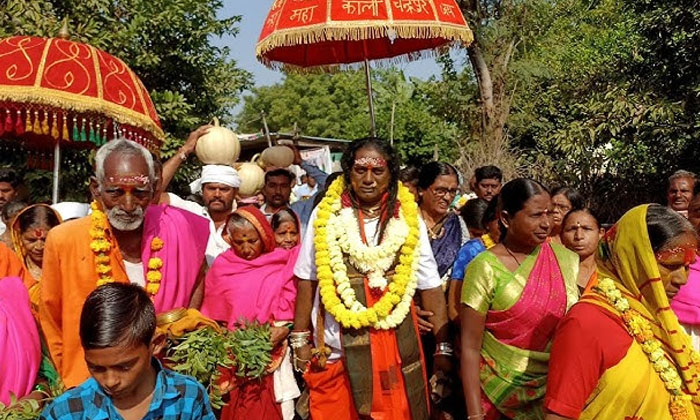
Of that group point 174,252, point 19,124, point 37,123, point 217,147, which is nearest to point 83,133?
point 37,123

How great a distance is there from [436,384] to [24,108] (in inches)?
131

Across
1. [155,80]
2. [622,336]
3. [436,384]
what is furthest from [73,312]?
[155,80]

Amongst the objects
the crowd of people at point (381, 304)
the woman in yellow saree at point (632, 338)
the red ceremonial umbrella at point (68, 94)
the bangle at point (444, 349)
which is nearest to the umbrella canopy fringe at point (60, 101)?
the red ceremonial umbrella at point (68, 94)

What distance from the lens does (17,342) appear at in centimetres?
333

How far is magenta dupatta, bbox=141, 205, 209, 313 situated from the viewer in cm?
379

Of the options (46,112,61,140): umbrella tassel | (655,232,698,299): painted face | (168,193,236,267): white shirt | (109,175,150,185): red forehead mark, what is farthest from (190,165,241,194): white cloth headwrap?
(655,232,698,299): painted face

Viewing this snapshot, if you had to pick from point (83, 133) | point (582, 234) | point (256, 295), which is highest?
point (83, 133)

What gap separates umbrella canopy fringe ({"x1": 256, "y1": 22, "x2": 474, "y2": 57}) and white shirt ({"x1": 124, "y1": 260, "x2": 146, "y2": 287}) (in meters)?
2.14

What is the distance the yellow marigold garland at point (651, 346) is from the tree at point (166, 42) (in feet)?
31.2

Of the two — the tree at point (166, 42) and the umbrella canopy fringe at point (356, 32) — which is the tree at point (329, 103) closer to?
the tree at point (166, 42)

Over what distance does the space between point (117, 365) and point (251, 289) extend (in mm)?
2391

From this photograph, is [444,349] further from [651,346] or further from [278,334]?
[651,346]

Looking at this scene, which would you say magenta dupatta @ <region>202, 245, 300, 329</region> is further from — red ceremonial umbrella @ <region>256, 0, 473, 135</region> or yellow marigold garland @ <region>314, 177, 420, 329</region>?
red ceremonial umbrella @ <region>256, 0, 473, 135</region>

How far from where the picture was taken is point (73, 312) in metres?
3.56
